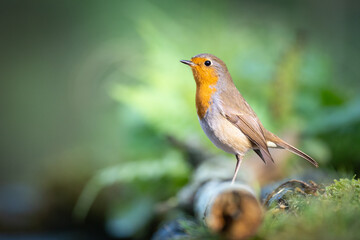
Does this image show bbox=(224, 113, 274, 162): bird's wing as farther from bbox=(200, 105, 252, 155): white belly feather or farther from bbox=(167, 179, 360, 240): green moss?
bbox=(167, 179, 360, 240): green moss

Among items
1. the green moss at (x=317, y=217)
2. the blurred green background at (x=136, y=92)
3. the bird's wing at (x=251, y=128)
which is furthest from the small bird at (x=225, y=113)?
the blurred green background at (x=136, y=92)

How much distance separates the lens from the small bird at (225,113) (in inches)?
43.2

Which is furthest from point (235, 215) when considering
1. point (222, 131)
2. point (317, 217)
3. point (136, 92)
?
point (136, 92)

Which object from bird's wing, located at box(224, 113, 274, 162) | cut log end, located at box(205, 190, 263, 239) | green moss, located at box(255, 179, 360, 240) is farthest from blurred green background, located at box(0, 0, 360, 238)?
cut log end, located at box(205, 190, 263, 239)

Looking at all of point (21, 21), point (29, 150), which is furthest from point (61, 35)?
point (29, 150)

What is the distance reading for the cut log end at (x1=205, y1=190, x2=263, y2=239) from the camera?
2.66ft

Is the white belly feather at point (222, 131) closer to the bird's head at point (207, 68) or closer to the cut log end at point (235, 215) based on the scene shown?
the bird's head at point (207, 68)

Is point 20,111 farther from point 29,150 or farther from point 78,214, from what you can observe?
point 78,214

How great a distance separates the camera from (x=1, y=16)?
673 cm

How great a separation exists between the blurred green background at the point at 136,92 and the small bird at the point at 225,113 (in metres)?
0.29

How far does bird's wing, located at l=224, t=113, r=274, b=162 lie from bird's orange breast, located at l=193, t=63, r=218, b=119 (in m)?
0.07

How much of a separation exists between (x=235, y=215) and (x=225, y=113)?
1.24ft

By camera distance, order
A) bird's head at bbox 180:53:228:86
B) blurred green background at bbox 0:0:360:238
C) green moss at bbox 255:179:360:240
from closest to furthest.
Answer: green moss at bbox 255:179:360:240 < bird's head at bbox 180:53:228:86 < blurred green background at bbox 0:0:360:238

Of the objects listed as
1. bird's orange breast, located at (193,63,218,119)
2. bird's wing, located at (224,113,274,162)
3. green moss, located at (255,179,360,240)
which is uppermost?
bird's orange breast, located at (193,63,218,119)
